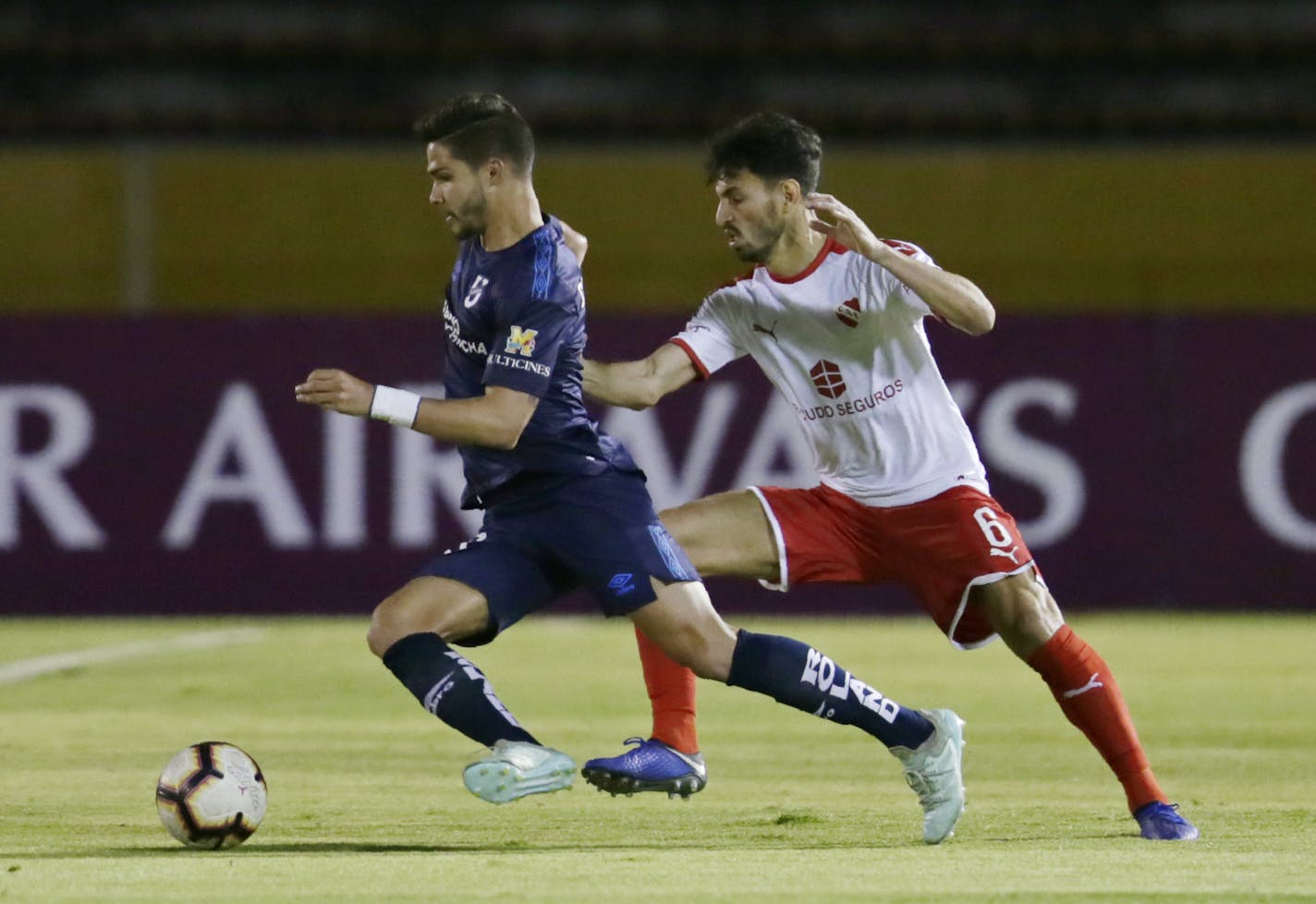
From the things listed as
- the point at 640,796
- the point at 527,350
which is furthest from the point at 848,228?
the point at 640,796

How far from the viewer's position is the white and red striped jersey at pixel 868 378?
20.0ft

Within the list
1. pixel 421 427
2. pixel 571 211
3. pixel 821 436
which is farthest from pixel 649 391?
pixel 571 211

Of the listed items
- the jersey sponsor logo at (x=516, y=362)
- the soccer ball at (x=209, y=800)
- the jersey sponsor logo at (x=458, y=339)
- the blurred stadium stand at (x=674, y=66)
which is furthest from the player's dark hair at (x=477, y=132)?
the blurred stadium stand at (x=674, y=66)

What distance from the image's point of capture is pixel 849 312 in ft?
20.0

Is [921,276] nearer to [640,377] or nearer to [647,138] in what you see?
[640,377]

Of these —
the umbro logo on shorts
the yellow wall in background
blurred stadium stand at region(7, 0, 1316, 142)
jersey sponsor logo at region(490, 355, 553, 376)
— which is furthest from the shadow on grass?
blurred stadium stand at region(7, 0, 1316, 142)

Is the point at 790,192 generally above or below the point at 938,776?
above

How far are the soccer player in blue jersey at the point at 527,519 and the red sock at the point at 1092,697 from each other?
0.99 ft

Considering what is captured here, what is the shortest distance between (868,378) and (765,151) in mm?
682

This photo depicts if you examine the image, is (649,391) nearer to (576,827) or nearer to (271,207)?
(576,827)

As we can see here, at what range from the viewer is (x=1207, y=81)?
17453mm

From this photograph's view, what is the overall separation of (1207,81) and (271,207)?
23.6 ft

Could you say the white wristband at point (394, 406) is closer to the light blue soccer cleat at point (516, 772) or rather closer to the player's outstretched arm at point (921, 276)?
the light blue soccer cleat at point (516, 772)

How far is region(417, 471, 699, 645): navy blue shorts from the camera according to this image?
5.64m
